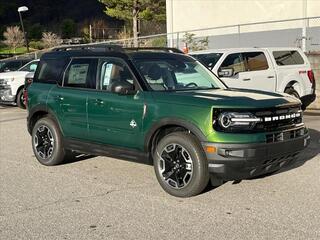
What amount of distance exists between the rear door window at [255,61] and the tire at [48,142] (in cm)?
569

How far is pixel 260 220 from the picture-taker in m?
5.03

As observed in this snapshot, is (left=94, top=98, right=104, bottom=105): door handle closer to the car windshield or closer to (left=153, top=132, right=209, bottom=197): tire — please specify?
the car windshield

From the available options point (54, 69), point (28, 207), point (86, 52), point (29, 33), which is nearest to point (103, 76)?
point (86, 52)

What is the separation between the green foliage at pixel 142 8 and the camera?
4338 centimetres

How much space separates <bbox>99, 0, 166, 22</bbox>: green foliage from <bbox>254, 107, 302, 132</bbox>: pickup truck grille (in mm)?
38028

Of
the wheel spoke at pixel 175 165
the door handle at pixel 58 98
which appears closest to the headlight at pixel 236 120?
the wheel spoke at pixel 175 165

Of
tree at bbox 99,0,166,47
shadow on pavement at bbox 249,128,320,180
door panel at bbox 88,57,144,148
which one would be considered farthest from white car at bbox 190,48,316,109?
tree at bbox 99,0,166,47

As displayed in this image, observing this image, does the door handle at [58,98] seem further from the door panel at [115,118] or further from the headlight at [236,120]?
the headlight at [236,120]

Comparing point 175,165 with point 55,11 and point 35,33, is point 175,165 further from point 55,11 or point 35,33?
point 55,11

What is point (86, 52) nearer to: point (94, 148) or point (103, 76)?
point (103, 76)

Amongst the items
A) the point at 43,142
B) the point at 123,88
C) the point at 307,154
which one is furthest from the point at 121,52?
the point at 307,154

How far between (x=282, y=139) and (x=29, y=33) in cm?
7170

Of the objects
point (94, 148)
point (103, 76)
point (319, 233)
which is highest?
point (103, 76)

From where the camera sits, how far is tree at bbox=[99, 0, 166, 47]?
4328cm
